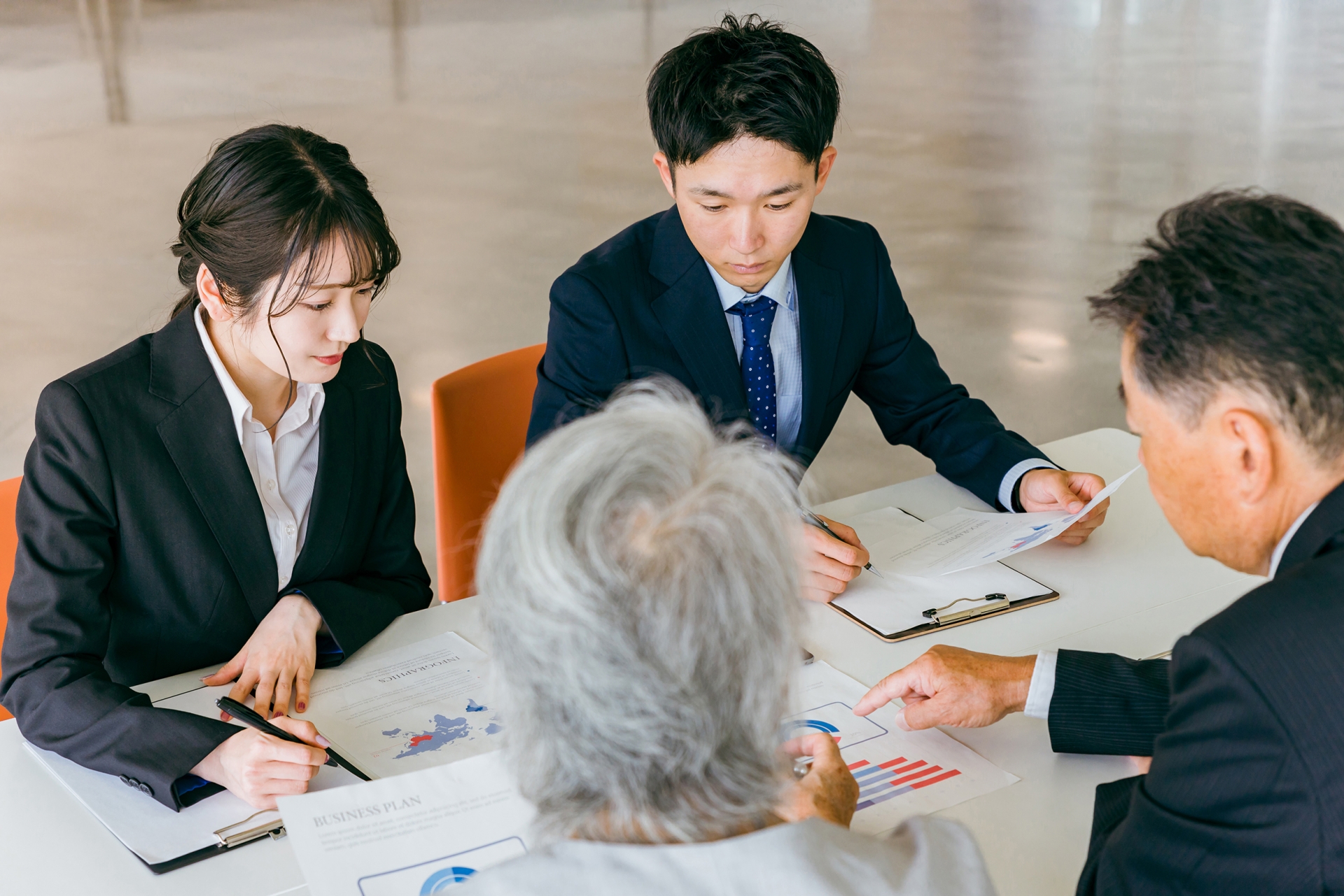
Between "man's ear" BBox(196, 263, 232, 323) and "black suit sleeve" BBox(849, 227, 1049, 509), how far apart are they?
48.6 inches

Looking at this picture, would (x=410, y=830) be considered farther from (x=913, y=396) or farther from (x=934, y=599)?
(x=913, y=396)

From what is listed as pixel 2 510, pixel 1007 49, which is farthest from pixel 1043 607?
pixel 1007 49

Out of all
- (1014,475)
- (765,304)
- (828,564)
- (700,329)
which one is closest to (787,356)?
(765,304)

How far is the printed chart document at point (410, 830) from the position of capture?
123cm

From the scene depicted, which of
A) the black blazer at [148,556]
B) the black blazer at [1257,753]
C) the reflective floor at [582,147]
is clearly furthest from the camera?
the reflective floor at [582,147]

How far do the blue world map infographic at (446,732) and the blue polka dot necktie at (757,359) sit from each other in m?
0.96

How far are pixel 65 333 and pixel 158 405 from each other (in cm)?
354

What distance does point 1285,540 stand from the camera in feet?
3.86

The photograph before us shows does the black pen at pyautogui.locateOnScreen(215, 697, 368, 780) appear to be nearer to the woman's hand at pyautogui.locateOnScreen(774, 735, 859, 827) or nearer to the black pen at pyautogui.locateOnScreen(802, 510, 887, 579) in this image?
the woman's hand at pyautogui.locateOnScreen(774, 735, 859, 827)

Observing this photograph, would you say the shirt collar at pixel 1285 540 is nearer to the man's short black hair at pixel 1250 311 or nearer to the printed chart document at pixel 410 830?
the man's short black hair at pixel 1250 311

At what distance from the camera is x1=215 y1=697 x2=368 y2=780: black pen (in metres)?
1.43

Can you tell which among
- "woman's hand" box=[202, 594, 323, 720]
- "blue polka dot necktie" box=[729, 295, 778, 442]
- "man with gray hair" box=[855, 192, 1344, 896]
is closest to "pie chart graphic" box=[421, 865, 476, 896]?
"woman's hand" box=[202, 594, 323, 720]

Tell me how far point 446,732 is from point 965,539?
0.93m

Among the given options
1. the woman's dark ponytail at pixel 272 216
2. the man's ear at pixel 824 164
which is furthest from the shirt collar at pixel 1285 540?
the woman's dark ponytail at pixel 272 216
